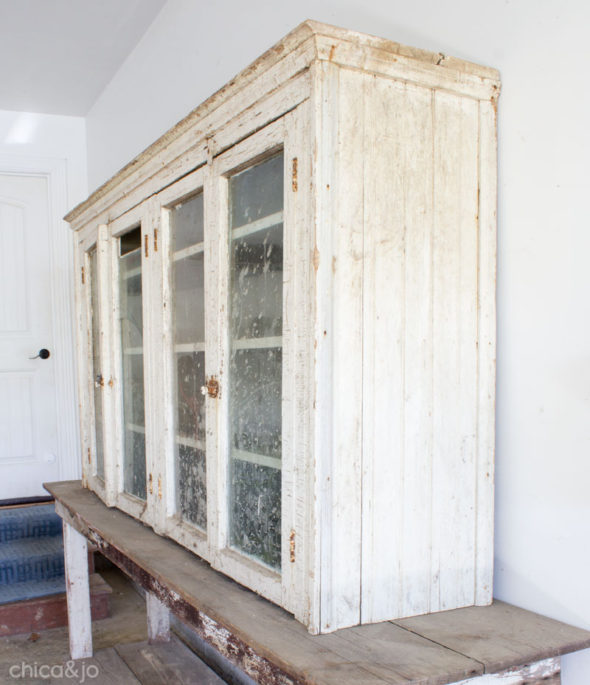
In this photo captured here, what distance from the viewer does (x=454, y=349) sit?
3.94 feet

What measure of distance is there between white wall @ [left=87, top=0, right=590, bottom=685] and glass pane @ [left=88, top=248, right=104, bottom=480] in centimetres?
147

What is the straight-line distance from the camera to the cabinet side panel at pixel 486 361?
4.01ft

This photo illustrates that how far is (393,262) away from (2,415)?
3.58m

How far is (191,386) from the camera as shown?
1688 mm

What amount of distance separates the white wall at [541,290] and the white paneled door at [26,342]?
3.39 metres

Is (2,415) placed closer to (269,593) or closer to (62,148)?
(62,148)

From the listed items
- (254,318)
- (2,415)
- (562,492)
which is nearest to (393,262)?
(254,318)

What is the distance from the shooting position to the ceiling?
9.52ft

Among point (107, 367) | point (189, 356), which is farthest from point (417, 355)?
point (107, 367)

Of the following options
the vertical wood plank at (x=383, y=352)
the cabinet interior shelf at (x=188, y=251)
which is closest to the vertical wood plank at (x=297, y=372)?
the vertical wood plank at (x=383, y=352)

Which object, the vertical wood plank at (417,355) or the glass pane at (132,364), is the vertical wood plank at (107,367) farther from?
the vertical wood plank at (417,355)

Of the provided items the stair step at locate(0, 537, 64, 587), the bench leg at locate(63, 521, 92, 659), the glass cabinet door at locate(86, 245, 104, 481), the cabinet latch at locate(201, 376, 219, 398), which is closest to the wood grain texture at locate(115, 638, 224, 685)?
the bench leg at locate(63, 521, 92, 659)

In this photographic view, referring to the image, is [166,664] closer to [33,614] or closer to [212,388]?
[33,614]

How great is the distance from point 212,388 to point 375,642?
656 millimetres
